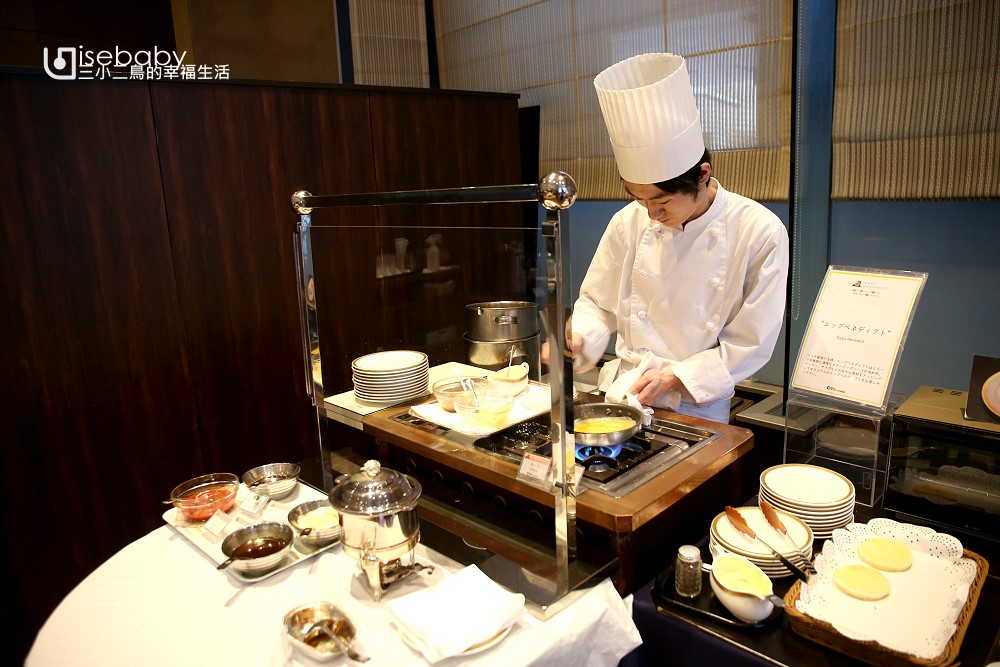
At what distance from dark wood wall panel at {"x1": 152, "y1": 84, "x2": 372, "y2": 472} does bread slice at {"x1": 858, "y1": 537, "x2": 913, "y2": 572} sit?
112 inches

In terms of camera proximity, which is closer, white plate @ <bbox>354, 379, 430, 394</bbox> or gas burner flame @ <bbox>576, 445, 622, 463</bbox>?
gas burner flame @ <bbox>576, 445, 622, 463</bbox>

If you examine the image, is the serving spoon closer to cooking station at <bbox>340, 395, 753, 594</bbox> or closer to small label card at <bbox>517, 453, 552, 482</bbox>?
cooking station at <bbox>340, 395, 753, 594</bbox>

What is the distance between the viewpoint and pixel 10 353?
8.91 ft

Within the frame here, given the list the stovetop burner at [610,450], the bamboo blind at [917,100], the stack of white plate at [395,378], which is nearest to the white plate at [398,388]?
the stack of white plate at [395,378]

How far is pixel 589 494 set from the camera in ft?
4.72

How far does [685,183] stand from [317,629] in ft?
5.36

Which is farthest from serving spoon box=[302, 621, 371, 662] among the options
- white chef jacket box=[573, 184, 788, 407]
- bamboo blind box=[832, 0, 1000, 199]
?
bamboo blind box=[832, 0, 1000, 199]

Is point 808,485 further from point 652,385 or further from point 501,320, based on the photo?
point 501,320

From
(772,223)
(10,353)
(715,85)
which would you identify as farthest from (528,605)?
(715,85)

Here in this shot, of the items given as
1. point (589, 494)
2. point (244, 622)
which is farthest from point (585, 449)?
point (244, 622)

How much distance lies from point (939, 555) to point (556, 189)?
1.09 metres

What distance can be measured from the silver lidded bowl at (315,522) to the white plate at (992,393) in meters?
1.50

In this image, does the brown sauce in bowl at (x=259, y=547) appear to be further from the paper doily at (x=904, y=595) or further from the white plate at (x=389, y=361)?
the paper doily at (x=904, y=595)

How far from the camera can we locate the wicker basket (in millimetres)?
1106
